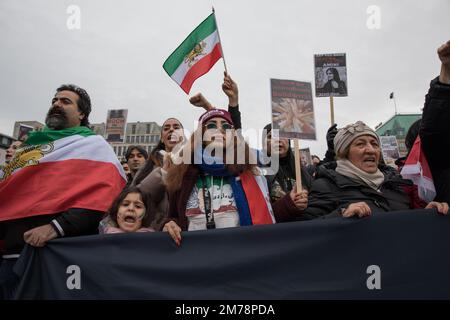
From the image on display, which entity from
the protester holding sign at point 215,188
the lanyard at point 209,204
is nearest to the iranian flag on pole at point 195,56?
the protester holding sign at point 215,188

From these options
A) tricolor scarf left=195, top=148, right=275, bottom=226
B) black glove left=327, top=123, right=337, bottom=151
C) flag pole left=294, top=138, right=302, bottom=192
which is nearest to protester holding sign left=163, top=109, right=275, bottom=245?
tricolor scarf left=195, top=148, right=275, bottom=226

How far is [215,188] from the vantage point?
2602 mm

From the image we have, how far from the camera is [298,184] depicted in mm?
2535

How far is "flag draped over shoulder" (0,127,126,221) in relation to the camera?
8.80 ft

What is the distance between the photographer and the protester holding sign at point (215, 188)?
2477 millimetres

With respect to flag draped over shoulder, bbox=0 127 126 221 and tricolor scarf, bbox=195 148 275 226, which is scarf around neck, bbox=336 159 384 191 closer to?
tricolor scarf, bbox=195 148 275 226

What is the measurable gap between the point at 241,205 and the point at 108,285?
99 centimetres

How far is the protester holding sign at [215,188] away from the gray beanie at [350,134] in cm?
66

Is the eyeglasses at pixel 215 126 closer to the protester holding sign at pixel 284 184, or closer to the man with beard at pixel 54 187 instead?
the protester holding sign at pixel 284 184

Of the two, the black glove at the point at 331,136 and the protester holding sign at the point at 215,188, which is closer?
the protester holding sign at the point at 215,188

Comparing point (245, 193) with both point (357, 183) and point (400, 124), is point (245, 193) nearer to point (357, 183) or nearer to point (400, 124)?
point (357, 183)
